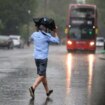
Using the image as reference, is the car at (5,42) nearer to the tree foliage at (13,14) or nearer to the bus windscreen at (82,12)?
the tree foliage at (13,14)

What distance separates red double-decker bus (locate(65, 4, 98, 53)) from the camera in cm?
4612

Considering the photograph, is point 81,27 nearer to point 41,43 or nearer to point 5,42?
point 5,42

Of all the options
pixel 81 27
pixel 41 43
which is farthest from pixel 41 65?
pixel 81 27

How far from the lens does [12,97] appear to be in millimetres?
12461

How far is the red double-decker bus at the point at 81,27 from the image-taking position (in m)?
46.1

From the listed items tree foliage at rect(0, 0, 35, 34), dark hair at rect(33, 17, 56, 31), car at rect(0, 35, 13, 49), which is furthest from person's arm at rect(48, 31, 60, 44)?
tree foliage at rect(0, 0, 35, 34)

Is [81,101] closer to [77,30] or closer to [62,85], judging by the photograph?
[62,85]

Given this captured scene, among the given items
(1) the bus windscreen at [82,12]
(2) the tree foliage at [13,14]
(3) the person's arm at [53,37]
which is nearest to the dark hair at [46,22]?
(3) the person's arm at [53,37]

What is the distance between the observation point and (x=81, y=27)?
46719mm

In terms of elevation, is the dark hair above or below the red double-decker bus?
above

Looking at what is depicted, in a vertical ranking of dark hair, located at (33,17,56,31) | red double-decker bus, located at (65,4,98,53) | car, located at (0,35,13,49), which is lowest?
car, located at (0,35,13,49)

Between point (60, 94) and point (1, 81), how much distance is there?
12.0ft

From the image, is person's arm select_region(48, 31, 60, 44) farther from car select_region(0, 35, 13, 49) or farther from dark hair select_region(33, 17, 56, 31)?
car select_region(0, 35, 13, 49)

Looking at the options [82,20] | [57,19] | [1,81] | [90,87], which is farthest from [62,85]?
[57,19]
